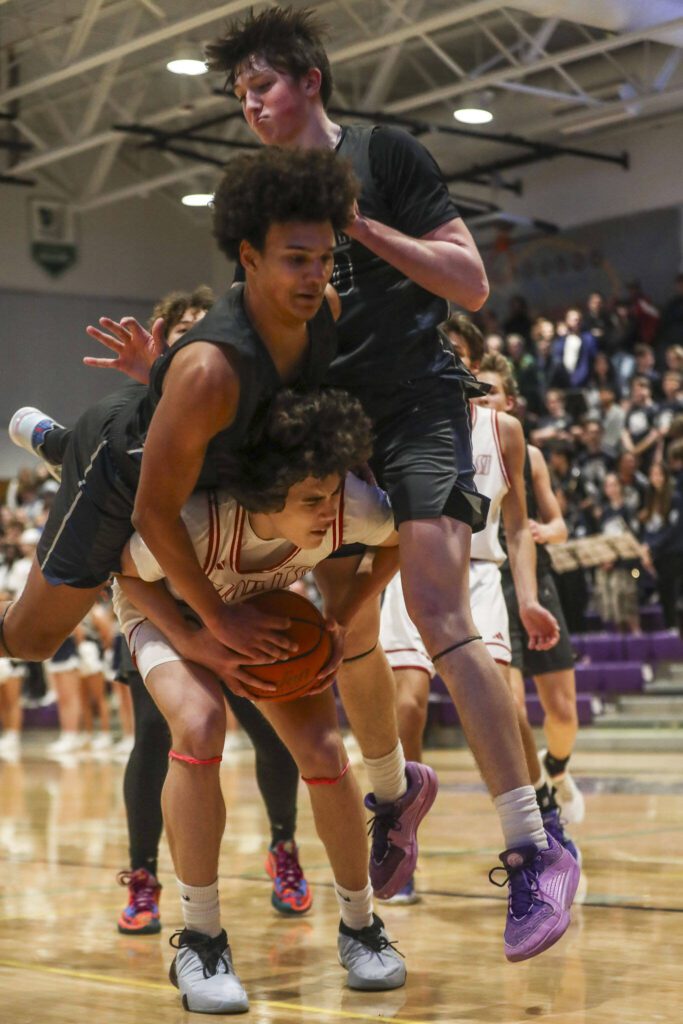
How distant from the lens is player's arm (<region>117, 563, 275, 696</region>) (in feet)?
11.0

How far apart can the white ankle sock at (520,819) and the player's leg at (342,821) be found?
0.47 meters

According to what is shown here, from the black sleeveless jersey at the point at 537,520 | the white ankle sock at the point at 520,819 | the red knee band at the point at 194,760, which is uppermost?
the black sleeveless jersey at the point at 537,520

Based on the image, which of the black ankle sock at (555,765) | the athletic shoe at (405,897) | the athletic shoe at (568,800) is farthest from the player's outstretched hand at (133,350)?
the athletic shoe at (568,800)

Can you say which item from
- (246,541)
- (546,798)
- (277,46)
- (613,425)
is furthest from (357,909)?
(613,425)

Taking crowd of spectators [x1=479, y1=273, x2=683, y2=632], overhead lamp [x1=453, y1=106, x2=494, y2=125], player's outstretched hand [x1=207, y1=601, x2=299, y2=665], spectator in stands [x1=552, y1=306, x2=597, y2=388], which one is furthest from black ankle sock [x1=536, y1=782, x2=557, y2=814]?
overhead lamp [x1=453, y1=106, x2=494, y2=125]

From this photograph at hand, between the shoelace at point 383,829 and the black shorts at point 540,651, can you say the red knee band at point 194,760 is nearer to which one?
the shoelace at point 383,829

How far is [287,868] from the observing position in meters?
4.66

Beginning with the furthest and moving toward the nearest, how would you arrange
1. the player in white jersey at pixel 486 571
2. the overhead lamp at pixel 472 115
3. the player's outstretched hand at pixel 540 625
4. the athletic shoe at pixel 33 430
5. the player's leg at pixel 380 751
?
the overhead lamp at pixel 472 115 < the player in white jersey at pixel 486 571 < the player's outstretched hand at pixel 540 625 < the athletic shoe at pixel 33 430 < the player's leg at pixel 380 751

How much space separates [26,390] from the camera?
21.6m

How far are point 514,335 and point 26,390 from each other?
7.73 m

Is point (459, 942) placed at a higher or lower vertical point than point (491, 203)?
lower

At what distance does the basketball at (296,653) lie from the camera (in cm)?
335

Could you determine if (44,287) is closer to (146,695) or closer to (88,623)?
(88,623)

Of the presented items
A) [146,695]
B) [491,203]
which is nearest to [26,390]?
[491,203]
